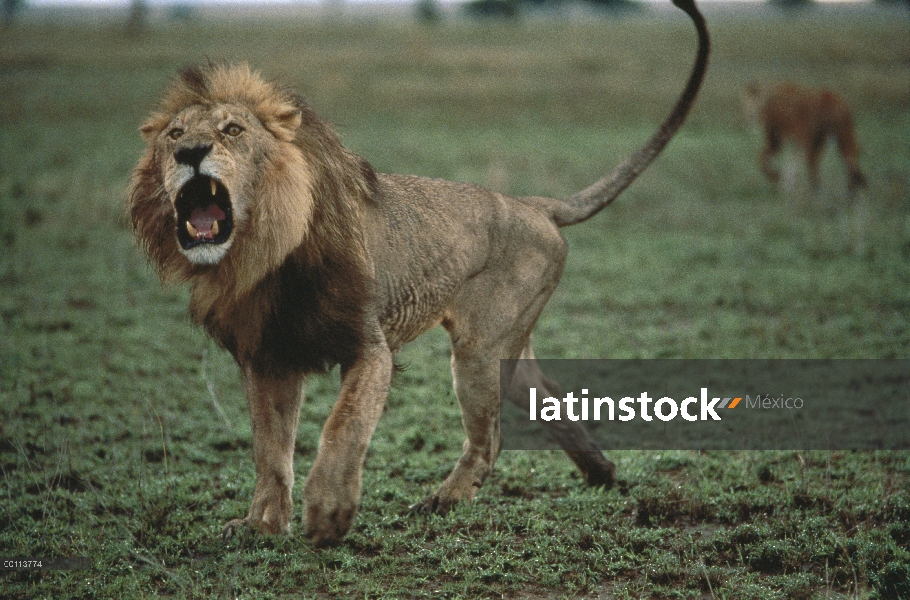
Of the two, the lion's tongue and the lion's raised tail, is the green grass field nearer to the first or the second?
the lion's tongue

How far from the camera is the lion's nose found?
3.48 metres

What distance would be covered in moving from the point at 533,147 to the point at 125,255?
9.79 m

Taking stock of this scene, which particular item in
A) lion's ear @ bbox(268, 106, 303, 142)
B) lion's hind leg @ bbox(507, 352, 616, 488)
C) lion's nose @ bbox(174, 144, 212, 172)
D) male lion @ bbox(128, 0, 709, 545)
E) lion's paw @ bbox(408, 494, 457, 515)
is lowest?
lion's paw @ bbox(408, 494, 457, 515)

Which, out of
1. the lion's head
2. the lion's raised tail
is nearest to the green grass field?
the lion's head

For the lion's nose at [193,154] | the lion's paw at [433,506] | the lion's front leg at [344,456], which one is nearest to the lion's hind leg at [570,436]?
the lion's paw at [433,506]

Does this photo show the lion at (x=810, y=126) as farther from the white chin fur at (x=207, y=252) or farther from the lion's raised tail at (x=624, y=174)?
the white chin fur at (x=207, y=252)

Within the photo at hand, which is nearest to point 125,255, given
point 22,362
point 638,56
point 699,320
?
point 22,362

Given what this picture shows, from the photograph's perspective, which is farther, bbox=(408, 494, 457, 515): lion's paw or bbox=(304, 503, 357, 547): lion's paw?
bbox=(408, 494, 457, 515): lion's paw

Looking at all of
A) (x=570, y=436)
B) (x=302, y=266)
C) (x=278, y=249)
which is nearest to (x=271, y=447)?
(x=302, y=266)

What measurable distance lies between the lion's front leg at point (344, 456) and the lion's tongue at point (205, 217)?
782 millimetres

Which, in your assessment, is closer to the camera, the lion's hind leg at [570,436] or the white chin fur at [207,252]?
the white chin fur at [207,252]

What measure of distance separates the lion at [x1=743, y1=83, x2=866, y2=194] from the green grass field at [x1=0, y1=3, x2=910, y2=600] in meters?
0.43

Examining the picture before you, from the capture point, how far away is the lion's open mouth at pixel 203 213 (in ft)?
11.9

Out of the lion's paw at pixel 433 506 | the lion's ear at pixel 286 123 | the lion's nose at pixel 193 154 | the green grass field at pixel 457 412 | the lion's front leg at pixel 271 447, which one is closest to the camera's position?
the lion's nose at pixel 193 154
